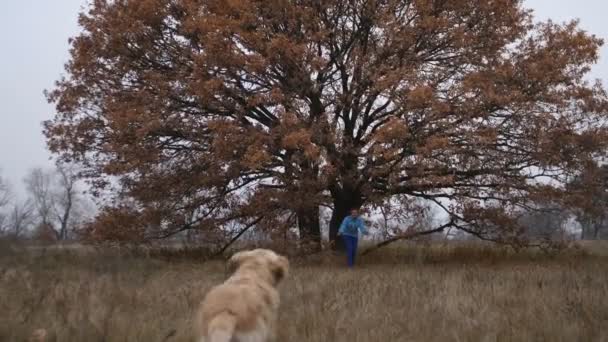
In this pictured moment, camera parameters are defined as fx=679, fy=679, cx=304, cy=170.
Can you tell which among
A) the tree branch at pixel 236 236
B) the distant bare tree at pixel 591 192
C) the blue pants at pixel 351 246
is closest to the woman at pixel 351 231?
the blue pants at pixel 351 246

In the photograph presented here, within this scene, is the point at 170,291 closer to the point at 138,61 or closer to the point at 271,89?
the point at 271,89

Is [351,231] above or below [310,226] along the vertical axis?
below

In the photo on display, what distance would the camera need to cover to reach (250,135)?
16.9m

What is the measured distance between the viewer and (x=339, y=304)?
360 inches

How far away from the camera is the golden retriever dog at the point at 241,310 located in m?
5.10

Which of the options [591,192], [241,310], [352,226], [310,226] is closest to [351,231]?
[352,226]

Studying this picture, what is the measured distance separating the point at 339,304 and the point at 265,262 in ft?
8.93

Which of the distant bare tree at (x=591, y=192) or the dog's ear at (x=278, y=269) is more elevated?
the distant bare tree at (x=591, y=192)

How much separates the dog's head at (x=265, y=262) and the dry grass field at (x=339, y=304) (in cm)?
82

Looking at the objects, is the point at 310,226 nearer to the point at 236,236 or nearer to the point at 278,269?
the point at 236,236

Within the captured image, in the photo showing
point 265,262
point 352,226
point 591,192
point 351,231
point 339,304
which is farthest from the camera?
point 591,192

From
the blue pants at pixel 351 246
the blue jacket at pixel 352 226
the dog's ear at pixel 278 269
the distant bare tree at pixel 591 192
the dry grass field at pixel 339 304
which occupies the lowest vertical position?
the dry grass field at pixel 339 304

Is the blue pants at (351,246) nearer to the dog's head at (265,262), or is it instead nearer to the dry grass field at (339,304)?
the dry grass field at (339,304)

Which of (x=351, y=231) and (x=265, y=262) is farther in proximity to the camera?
(x=351, y=231)
